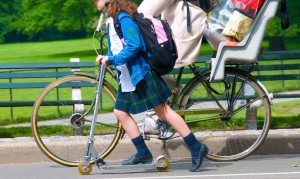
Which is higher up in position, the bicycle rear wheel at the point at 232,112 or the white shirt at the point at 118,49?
the white shirt at the point at 118,49

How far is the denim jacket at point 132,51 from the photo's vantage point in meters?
7.39

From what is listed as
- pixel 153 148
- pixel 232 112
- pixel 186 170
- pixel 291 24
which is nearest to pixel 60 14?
pixel 291 24

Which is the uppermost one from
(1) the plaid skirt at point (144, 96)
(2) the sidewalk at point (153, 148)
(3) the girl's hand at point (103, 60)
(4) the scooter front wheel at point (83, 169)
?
(3) the girl's hand at point (103, 60)

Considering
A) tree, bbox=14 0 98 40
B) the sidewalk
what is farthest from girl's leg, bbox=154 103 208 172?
tree, bbox=14 0 98 40

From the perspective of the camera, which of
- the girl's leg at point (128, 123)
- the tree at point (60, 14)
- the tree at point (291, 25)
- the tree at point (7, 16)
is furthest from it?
the tree at point (7, 16)

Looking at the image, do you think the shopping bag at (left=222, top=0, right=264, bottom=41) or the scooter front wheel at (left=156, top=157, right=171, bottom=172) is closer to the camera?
the scooter front wheel at (left=156, top=157, right=171, bottom=172)

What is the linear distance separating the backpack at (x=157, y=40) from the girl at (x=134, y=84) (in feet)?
0.17

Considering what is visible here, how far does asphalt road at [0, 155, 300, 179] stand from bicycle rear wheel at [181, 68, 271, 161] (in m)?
0.18

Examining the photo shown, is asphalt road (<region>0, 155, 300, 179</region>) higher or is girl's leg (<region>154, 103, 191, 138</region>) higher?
girl's leg (<region>154, 103, 191, 138</region>)

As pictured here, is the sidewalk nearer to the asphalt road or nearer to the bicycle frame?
the asphalt road

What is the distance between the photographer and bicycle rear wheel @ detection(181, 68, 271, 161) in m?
8.36

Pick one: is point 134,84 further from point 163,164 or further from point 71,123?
point 71,123

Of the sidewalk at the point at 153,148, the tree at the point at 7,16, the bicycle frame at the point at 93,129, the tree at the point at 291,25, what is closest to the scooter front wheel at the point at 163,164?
the bicycle frame at the point at 93,129

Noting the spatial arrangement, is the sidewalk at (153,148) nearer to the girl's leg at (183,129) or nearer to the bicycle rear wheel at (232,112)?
the bicycle rear wheel at (232,112)
